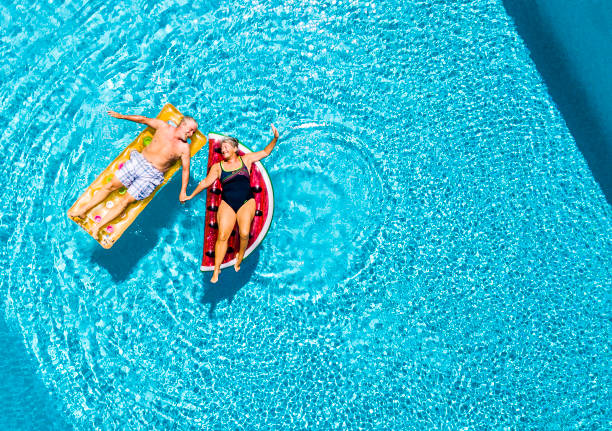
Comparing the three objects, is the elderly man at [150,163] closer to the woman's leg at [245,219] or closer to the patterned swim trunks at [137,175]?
the patterned swim trunks at [137,175]

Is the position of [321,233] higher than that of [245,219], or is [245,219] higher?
[245,219]

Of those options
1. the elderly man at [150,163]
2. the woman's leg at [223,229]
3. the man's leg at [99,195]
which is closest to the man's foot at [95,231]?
the elderly man at [150,163]

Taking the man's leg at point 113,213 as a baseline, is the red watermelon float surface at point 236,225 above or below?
below

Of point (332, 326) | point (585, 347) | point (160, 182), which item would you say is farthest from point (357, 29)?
point (585, 347)

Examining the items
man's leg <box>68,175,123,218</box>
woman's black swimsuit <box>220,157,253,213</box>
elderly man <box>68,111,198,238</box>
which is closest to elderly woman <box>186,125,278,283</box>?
woman's black swimsuit <box>220,157,253,213</box>

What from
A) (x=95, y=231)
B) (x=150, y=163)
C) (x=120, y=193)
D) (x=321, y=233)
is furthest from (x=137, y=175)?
(x=321, y=233)

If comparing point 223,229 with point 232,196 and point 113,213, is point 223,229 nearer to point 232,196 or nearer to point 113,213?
point 232,196

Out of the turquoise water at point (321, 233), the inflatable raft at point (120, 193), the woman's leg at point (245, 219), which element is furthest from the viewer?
the turquoise water at point (321, 233)

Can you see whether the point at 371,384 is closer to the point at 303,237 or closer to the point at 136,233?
the point at 303,237
